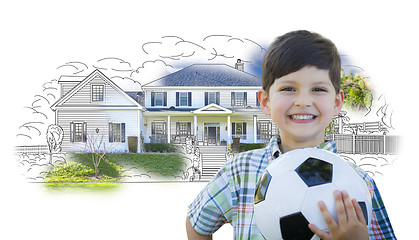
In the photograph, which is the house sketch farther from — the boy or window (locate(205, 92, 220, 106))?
the boy

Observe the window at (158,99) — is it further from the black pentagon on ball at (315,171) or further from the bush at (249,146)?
the black pentagon on ball at (315,171)

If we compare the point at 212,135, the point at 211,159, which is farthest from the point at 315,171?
the point at 212,135

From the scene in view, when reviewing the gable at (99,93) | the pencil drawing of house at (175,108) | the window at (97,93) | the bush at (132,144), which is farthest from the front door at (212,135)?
the window at (97,93)

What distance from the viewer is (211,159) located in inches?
533

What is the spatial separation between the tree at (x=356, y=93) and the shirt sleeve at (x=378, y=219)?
1158 centimetres

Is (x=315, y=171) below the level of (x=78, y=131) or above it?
above

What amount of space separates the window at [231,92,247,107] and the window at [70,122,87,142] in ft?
20.6

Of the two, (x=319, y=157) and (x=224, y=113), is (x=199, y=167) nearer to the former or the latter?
(x=224, y=113)

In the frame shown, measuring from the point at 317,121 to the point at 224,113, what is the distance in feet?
47.1

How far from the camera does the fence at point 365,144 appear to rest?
41.5ft

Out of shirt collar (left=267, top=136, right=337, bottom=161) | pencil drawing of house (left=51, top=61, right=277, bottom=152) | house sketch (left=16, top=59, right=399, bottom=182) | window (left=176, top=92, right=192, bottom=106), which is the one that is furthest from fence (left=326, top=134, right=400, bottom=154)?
shirt collar (left=267, top=136, right=337, bottom=161)

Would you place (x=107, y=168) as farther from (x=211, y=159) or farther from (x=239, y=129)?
(x=239, y=129)

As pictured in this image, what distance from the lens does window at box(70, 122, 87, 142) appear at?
14006 mm

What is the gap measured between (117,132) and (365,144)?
9.07 meters
